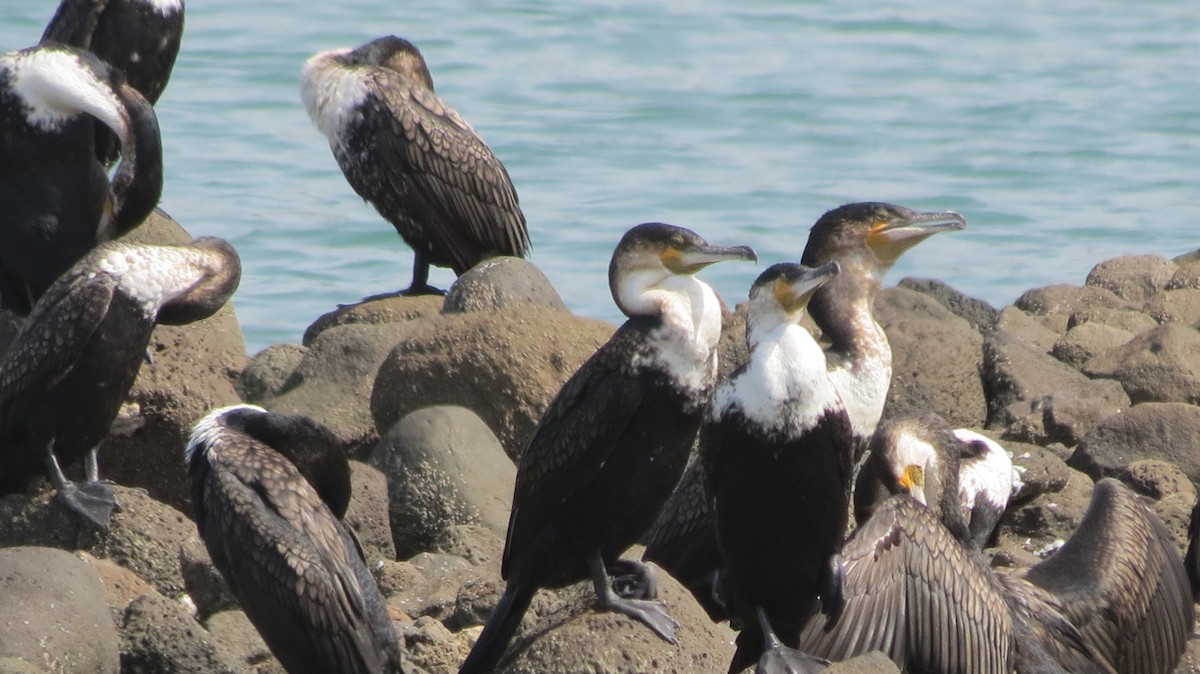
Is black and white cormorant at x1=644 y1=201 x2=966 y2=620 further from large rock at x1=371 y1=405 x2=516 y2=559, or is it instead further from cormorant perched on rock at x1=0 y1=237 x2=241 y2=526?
cormorant perched on rock at x1=0 y1=237 x2=241 y2=526

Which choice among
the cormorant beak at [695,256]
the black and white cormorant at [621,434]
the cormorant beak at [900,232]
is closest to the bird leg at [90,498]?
the black and white cormorant at [621,434]

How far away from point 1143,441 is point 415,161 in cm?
343

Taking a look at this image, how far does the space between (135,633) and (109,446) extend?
188cm

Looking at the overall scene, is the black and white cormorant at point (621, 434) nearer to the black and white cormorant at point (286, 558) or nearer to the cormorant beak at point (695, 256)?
the cormorant beak at point (695, 256)

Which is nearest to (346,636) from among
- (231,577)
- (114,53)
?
(231,577)

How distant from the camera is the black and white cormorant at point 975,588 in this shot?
5.39m

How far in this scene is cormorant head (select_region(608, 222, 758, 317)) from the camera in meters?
5.46

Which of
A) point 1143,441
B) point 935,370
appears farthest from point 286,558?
point 1143,441

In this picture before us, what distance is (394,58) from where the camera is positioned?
9797 mm

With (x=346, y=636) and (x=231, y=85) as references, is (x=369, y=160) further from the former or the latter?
(x=231, y=85)

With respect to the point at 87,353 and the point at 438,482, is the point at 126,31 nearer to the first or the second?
the point at 87,353

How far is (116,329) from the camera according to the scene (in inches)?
248

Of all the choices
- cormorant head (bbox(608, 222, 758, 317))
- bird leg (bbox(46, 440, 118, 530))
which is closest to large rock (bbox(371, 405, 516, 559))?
bird leg (bbox(46, 440, 118, 530))

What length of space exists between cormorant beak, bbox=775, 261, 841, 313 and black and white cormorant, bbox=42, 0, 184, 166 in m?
4.17
